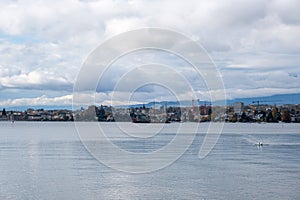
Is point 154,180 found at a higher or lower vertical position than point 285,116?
lower

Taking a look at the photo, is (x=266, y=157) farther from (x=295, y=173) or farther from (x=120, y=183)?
(x=120, y=183)

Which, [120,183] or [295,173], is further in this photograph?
[295,173]

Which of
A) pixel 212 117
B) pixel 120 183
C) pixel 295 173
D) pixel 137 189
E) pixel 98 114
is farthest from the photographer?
pixel 212 117

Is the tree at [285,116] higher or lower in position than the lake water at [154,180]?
higher

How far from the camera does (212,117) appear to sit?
492 feet

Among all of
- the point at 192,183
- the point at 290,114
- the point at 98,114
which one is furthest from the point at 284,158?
the point at 290,114

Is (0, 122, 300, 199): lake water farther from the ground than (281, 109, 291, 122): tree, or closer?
closer

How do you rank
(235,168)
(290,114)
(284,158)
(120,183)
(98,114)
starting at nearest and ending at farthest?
(120,183) < (235,168) < (284,158) < (98,114) < (290,114)

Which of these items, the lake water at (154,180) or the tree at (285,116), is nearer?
the lake water at (154,180)

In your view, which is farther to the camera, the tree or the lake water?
the tree

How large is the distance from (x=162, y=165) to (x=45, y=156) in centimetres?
972

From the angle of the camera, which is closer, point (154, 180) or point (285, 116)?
point (154, 180)

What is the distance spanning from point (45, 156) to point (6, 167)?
6.88m

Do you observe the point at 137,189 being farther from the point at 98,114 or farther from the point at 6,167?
the point at 98,114
